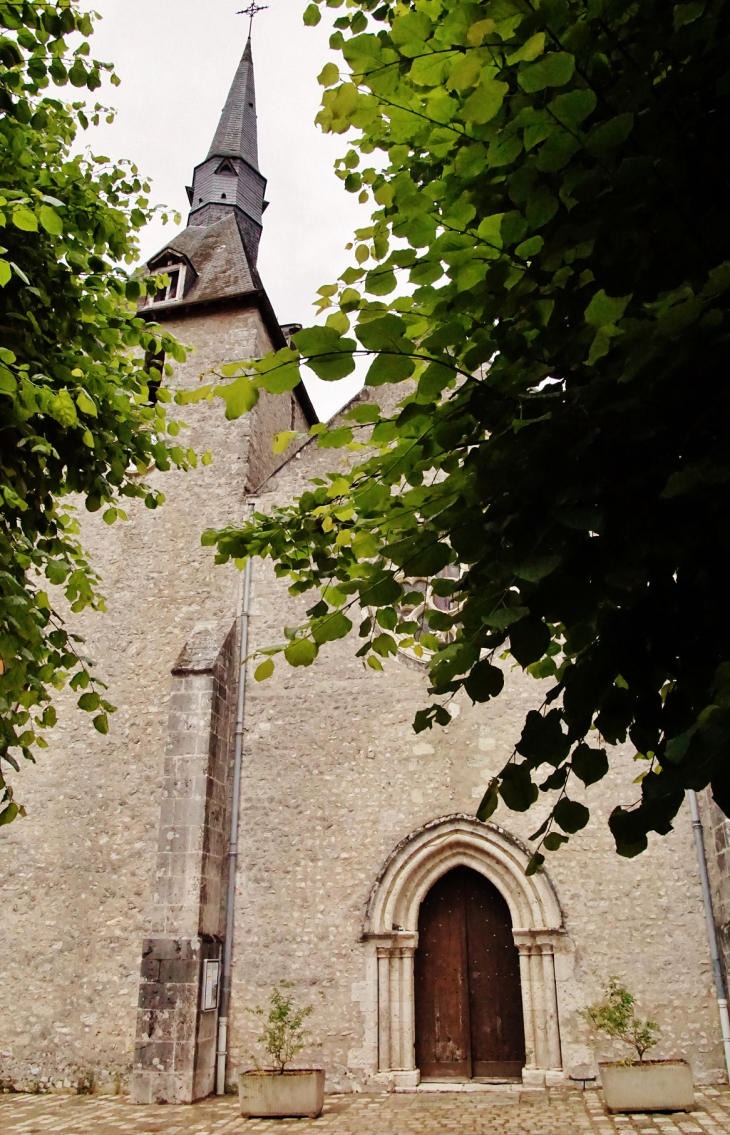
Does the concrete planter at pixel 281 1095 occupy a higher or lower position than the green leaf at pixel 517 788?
lower

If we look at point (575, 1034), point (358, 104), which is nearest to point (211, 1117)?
point (575, 1034)

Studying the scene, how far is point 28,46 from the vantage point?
4.00 meters

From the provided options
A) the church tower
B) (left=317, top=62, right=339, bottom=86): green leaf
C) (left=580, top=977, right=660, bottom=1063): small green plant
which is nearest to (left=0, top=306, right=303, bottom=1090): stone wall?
the church tower

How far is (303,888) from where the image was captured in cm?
870

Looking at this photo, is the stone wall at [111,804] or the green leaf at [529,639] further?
the stone wall at [111,804]

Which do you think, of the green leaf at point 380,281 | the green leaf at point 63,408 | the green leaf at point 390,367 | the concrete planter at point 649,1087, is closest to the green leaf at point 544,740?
the green leaf at point 390,367

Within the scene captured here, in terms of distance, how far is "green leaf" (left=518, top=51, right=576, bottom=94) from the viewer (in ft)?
5.43

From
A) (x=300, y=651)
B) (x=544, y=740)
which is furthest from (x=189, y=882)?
(x=544, y=740)

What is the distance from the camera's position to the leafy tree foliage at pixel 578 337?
5.82 feet

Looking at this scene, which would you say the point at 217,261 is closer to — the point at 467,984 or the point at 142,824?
the point at 142,824

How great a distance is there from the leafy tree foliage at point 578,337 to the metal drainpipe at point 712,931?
5.85 metres

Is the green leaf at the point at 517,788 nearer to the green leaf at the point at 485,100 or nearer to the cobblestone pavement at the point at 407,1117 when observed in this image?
the green leaf at the point at 485,100

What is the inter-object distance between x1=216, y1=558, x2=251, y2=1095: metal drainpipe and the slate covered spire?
1072 centimetres

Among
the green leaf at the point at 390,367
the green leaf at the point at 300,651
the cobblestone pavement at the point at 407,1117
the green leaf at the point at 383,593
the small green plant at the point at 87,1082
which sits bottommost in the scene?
the cobblestone pavement at the point at 407,1117
